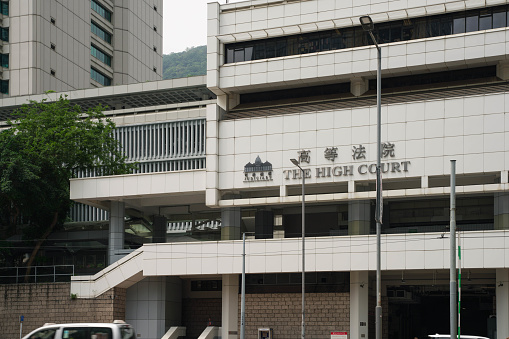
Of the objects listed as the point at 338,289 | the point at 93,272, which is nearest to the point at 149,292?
the point at 93,272

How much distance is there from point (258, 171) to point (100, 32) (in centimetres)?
5321

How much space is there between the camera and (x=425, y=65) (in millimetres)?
49438

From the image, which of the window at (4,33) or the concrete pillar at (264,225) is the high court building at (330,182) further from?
the window at (4,33)

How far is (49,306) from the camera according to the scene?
54.0 metres

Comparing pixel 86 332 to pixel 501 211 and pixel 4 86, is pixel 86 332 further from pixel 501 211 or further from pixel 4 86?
pixel 4 86

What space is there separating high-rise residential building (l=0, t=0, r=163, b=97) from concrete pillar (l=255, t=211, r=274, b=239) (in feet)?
132

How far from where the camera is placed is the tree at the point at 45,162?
55594mm

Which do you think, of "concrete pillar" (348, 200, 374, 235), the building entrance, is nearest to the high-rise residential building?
Answer: the building entrance

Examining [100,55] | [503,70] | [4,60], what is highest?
[100,55]

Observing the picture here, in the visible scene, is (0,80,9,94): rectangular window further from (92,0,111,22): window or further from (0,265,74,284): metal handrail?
(0,265,74,284): metal handrail

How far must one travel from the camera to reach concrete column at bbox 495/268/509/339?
46500 millimetres

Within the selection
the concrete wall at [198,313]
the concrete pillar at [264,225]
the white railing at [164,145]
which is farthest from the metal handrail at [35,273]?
the concrete pillar at [264,225]

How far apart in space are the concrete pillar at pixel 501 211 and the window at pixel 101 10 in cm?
6376

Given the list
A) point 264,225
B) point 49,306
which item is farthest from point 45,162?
point 264,225
